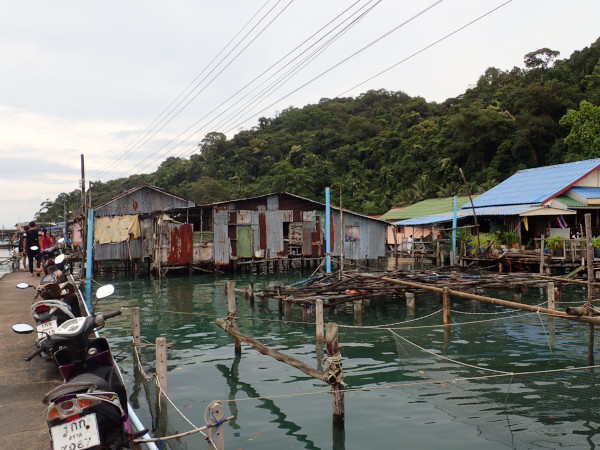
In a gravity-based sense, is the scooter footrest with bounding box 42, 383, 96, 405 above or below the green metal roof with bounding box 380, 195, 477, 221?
below

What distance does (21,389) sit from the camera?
684cm

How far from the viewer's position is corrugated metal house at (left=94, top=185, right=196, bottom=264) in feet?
93.6

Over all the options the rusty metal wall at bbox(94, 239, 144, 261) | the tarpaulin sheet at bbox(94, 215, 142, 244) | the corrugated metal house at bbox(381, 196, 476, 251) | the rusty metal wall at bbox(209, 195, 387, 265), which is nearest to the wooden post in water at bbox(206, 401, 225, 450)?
the rusty metal wall at bbox(209, 195, 387, 265)

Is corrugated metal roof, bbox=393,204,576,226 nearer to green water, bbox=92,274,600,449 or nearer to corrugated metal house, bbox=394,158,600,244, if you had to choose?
corrugated metal house, bbox=394,158,600,244

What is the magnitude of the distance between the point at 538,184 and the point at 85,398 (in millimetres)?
31631

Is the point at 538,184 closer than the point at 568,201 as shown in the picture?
No

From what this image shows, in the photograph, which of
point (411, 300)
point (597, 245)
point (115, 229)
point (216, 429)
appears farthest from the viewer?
point (115, 229)

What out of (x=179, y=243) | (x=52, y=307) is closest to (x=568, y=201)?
(x=179, y=243)

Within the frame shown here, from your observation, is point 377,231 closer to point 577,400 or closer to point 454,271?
point 454,271

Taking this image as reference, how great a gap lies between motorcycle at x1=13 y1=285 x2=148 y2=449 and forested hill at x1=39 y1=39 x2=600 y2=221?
128ft

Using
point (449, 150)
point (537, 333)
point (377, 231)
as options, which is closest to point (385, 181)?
point (449, 150)

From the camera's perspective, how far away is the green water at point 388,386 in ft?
23.0

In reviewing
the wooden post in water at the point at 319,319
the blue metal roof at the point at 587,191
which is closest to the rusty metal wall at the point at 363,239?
the blue metal roof at the point at 587,191

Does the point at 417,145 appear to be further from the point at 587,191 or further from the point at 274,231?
the point at 274,231
